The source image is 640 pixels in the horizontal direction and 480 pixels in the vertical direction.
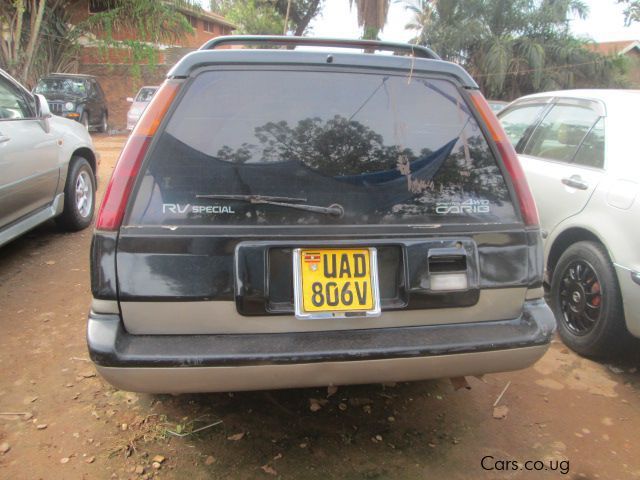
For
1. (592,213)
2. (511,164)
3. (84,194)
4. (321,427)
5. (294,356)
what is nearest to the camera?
(294,356)

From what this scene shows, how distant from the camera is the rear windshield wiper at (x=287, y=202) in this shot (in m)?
2.03

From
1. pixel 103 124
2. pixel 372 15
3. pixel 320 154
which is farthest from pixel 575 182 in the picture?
pixel 103 124

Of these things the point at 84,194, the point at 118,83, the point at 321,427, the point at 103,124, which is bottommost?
the point at 321,427

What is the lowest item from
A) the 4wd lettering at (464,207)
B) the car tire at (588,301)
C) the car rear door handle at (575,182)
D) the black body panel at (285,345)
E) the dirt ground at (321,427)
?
the dirt ground at (321,427)

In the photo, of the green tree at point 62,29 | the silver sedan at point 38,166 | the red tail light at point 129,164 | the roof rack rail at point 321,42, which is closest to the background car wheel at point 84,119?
the green tree at point 62,29

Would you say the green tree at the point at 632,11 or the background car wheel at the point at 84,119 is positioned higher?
the green tree at the point at 632,11

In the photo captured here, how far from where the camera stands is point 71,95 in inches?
625

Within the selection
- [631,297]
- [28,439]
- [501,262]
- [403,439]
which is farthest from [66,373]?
[631,297]

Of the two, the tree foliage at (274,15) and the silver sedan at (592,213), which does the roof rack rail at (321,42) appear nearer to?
the silver sedan at (592,213)

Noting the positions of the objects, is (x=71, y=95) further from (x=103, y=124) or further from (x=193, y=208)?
(x=193, y=208)

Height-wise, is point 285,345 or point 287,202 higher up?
point 287,202

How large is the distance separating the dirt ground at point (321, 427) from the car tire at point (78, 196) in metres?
2.25

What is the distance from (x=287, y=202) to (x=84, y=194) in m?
4.27

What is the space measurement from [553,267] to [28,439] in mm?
3259
